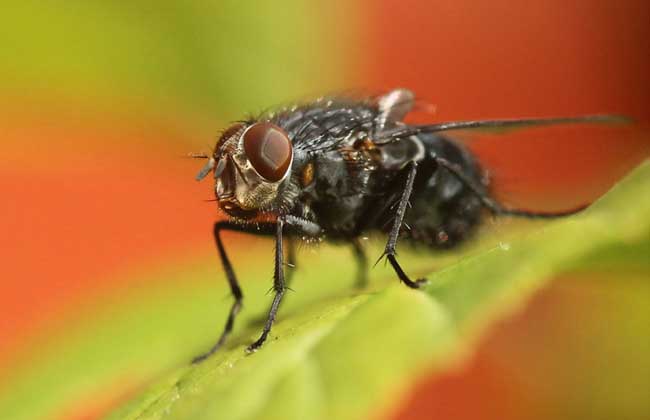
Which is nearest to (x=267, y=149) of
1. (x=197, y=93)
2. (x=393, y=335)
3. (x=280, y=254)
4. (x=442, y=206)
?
(x=280, y=254)

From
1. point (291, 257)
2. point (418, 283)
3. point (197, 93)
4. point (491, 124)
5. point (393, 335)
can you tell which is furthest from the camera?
point (197, 93)

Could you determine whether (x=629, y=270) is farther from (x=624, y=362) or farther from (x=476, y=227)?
(x=476, y=227)

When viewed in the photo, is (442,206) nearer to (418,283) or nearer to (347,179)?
(347,179)

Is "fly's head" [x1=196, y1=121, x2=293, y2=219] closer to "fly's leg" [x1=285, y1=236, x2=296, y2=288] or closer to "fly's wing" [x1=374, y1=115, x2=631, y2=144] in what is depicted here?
"fly's leg" [x1=285, y1=236, x2=296, y2=288]

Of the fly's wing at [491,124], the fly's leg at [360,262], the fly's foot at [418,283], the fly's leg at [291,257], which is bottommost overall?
the fly's leg at [360,262]

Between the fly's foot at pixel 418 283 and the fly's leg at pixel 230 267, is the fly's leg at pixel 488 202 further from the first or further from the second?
the fly's foot at pixel 418 283

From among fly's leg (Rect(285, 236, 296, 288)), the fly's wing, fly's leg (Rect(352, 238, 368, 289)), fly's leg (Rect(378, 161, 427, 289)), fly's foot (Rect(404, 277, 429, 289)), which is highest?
fly's foot (Rect(404, 277, 429, 289))

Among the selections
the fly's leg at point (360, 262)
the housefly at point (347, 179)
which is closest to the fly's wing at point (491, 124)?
the housefly at point (347, 179)

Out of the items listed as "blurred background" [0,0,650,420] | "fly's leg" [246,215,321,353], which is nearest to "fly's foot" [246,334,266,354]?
"fly's leg" [246,215,321,353]

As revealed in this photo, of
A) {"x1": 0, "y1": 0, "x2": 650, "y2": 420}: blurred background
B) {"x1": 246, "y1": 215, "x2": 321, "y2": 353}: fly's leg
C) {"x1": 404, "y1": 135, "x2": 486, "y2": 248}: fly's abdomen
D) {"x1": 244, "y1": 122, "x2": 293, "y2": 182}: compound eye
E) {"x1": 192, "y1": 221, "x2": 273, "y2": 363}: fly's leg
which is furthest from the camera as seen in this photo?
{"x1": 0, "y1": 0, "x2": 650, "y2": 420}: blurred background
